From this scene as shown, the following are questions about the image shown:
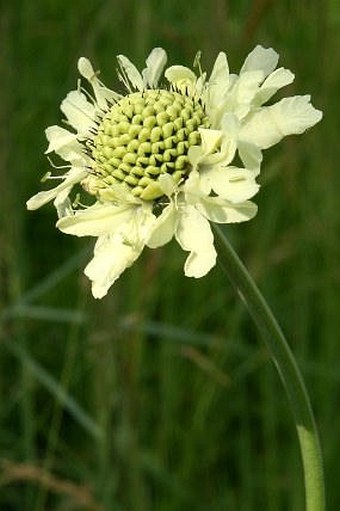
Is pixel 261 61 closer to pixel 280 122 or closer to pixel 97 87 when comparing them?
pixel 280 122

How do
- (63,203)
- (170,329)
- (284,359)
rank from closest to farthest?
(284,359) → (63,203) → (170,329)

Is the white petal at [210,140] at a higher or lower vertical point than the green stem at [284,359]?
higher

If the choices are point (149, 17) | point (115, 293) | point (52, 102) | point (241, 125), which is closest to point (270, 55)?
point (241, 125)

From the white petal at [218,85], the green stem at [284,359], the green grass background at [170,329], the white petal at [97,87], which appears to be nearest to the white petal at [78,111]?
the white petal at [97,87]

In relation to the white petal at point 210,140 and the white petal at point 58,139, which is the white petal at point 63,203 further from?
the white petal at point 210,140

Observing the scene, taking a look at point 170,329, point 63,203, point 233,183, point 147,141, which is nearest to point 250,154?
point 233,183

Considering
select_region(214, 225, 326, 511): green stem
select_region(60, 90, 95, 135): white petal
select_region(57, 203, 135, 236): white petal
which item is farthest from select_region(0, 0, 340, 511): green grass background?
select_region(214, 225, 326, 511): green stem

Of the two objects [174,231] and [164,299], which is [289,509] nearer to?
[164,299]
